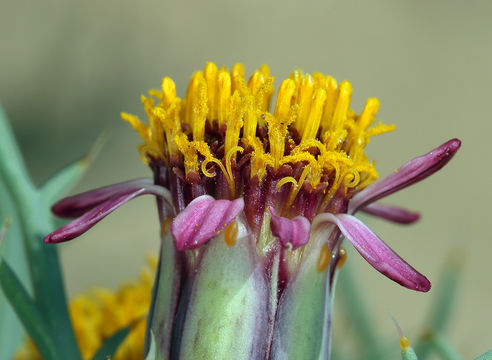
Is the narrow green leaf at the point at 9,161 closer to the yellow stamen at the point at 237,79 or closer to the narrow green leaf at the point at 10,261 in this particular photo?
the narrow green leaf at the point at 10,261

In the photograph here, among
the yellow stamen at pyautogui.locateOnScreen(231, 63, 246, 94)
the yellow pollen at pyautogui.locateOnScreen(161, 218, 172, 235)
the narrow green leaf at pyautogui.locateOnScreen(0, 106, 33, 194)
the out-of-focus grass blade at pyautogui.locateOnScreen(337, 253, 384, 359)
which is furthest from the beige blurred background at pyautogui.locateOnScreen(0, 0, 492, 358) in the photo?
the yellow pollen at pyautogui.locateOnScreen(161, 218, 172, 235)

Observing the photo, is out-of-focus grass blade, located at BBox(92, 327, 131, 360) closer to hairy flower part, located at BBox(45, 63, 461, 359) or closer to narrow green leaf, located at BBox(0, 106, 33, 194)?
hairy flower part, located at BBox(45, 63, 461, 359)

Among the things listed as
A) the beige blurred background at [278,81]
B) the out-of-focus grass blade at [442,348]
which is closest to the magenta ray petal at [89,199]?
the out-of-focus grass blade at [442,348]

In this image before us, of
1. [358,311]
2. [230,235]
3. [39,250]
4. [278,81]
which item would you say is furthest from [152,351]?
[278,81]

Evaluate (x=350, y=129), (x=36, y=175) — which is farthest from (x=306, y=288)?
(x=36, y=175)

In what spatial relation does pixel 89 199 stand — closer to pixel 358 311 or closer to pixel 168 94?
pixel 168 94
